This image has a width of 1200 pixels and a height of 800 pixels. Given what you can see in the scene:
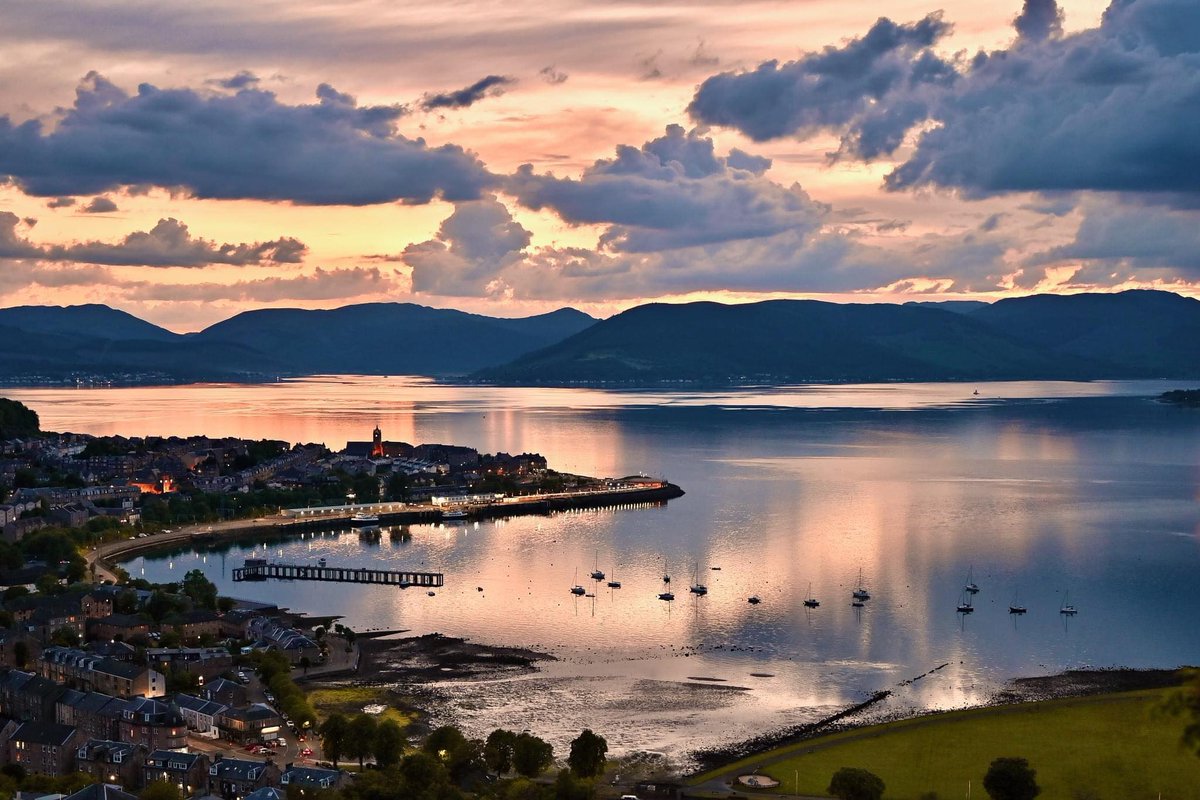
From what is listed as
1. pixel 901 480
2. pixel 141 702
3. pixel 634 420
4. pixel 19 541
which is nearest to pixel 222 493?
pixel 19 541

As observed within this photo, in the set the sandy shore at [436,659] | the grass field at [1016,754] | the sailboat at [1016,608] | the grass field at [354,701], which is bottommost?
the grass field at [1016,754]

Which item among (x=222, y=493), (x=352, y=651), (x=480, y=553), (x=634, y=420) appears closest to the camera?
(x=352, y=651)

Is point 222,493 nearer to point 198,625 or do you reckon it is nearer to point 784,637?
point 198,625

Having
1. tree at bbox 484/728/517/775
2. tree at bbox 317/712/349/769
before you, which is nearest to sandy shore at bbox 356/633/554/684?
tree at bbox 317/712/349/769

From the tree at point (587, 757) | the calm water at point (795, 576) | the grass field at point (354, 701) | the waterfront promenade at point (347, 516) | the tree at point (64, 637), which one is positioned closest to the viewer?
the tree at point (587, 757)

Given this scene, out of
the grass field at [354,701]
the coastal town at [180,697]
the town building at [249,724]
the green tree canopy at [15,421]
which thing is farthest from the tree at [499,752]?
the green tree canopy at [15,421]

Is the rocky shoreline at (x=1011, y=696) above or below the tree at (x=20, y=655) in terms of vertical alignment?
below

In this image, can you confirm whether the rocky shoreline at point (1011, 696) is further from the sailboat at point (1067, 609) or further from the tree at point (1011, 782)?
the sailboat at point (1067, 609)
